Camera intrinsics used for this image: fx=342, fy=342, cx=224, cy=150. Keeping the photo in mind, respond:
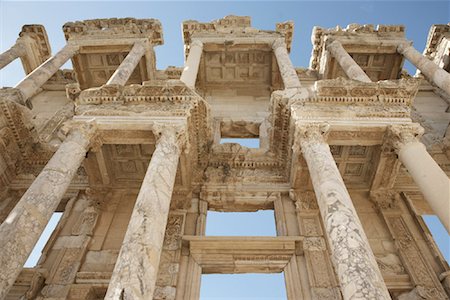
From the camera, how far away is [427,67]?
1375cm

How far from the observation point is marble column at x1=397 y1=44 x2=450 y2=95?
12658 millimetres

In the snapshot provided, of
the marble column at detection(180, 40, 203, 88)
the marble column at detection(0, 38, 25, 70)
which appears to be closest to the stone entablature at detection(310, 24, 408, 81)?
the marble column at detection(180, 40, 203, 88)

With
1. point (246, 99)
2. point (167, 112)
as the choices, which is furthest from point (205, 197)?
point (246, 99)

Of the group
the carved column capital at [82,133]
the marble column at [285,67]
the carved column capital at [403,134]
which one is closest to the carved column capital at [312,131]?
the carved column capital at [403,134]

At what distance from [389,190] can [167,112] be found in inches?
302

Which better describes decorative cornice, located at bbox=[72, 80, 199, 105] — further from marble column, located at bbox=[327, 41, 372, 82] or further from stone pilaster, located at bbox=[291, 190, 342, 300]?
marble column, located at bbox=[327, 41, 372, 82]

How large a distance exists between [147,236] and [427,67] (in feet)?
42.7

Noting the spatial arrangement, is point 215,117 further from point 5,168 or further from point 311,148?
point 5,168

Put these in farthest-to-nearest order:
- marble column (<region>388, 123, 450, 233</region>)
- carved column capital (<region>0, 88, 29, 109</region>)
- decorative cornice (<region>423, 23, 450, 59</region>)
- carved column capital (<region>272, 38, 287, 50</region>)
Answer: decorative cornice (<region>423, 23, 450, 59</region>) → carved column capital (<region>272, 38, 287, 50</region>) → carved column capital (<region>0, 88, 29, 109</region>) → marble column (<region>388, 123, 450, 233</region>)

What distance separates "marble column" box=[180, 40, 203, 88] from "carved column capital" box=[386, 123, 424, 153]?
6783 millimetres

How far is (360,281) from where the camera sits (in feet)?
18.8

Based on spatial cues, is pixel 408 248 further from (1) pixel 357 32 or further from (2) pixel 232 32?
(2) pixel 232 32

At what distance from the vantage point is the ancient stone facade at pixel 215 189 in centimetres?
700

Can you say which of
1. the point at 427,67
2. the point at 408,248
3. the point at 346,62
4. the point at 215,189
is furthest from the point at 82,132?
the point at 427,67
